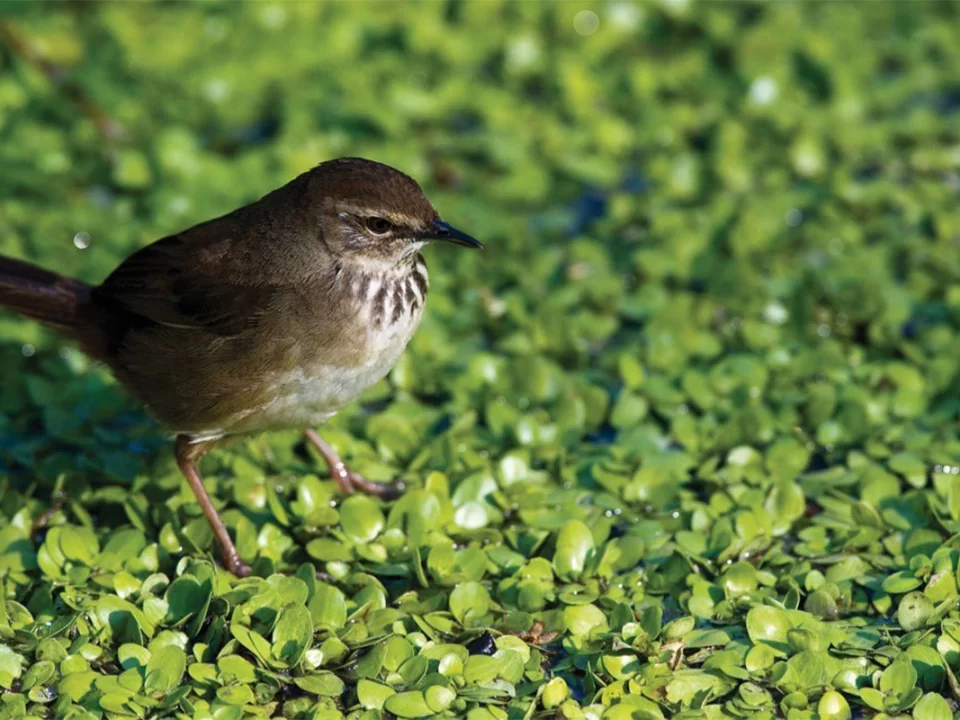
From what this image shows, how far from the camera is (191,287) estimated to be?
16.6ft

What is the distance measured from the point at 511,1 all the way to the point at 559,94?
998 millimetres

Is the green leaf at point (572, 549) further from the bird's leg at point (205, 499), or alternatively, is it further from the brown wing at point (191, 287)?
the brown wing at point (191, 287)

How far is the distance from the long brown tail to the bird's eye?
1.39 metres

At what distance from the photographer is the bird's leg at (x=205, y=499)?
5.02 meters

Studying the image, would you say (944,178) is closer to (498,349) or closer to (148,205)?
(498,349)

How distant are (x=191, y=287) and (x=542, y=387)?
1.72 m

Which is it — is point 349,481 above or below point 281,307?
below

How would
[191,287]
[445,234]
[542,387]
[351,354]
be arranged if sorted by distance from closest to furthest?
[351,354]
[445,234]
[191,287]
[542,387]

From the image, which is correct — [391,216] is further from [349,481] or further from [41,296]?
[41,296]

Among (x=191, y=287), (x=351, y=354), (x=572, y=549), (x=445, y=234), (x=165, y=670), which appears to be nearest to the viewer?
(x=165, y=670)

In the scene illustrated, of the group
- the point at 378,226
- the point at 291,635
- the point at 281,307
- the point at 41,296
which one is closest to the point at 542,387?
the point at 378,226

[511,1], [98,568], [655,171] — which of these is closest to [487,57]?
[511,1]

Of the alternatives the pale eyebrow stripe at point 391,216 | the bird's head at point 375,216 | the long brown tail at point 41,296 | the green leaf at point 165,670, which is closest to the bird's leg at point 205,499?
the green leaf at point 165,670

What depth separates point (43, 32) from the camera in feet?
27.1
